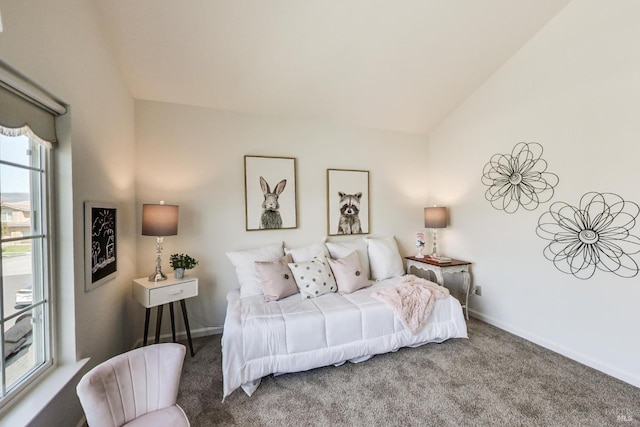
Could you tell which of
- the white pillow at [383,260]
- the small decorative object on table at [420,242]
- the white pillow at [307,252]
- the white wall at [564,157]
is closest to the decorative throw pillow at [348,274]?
the white pillow at [307,252]

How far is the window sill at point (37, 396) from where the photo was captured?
3.98 ft

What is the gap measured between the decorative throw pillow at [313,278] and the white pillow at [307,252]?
20 centimetres

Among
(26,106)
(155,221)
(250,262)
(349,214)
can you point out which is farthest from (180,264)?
(349,214)

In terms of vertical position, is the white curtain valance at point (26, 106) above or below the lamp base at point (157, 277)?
above

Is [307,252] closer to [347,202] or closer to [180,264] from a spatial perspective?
[347,202]

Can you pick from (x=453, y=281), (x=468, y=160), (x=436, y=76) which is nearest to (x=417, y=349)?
(x=453, y=281)

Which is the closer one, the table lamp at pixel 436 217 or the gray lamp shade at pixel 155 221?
the gray lamp shade at pixel 155 221

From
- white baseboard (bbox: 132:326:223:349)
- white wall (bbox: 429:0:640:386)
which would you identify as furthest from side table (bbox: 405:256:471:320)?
white baseboard (bbox: 132:326:223:349)

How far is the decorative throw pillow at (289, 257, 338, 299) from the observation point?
265cm

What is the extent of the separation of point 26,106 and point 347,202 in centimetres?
285

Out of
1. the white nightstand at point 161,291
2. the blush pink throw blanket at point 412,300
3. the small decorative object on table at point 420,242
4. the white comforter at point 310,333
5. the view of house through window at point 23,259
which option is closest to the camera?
the view of house through window at point 23,259

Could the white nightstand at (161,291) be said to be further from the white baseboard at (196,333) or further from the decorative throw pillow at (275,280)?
the decorative throw pillow at (275,280)

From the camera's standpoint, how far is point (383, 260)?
10.8ft

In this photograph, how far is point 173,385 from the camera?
139 centimetres
